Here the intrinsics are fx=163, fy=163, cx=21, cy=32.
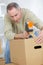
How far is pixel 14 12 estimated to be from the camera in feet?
4.88

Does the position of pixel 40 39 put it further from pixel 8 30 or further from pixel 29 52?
pixel 8 30

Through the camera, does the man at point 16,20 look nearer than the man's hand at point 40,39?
No

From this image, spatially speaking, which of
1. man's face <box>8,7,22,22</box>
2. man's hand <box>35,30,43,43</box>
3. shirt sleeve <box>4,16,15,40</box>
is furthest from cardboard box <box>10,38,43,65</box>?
man's face <box>8,7,22,22</box>

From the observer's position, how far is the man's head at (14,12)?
148 centimetres

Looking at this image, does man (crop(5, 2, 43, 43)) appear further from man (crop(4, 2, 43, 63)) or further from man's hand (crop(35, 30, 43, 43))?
man's hand (crop(35, 30, 43, 43))

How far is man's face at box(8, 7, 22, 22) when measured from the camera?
148 cm

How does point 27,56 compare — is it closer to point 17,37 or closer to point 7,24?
point 17,37

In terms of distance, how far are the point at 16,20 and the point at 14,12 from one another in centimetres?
10

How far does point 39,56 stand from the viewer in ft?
4.30

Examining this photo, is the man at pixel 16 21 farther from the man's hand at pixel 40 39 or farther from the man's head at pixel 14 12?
the man's hand at pixel 40 39

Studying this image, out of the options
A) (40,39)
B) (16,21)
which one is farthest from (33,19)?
(40,39)

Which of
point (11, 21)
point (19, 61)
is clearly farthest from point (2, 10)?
point (19, 61)

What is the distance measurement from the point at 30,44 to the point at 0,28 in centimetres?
88

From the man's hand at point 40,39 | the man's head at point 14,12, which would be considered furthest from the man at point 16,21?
the man's hand at point 40,39
